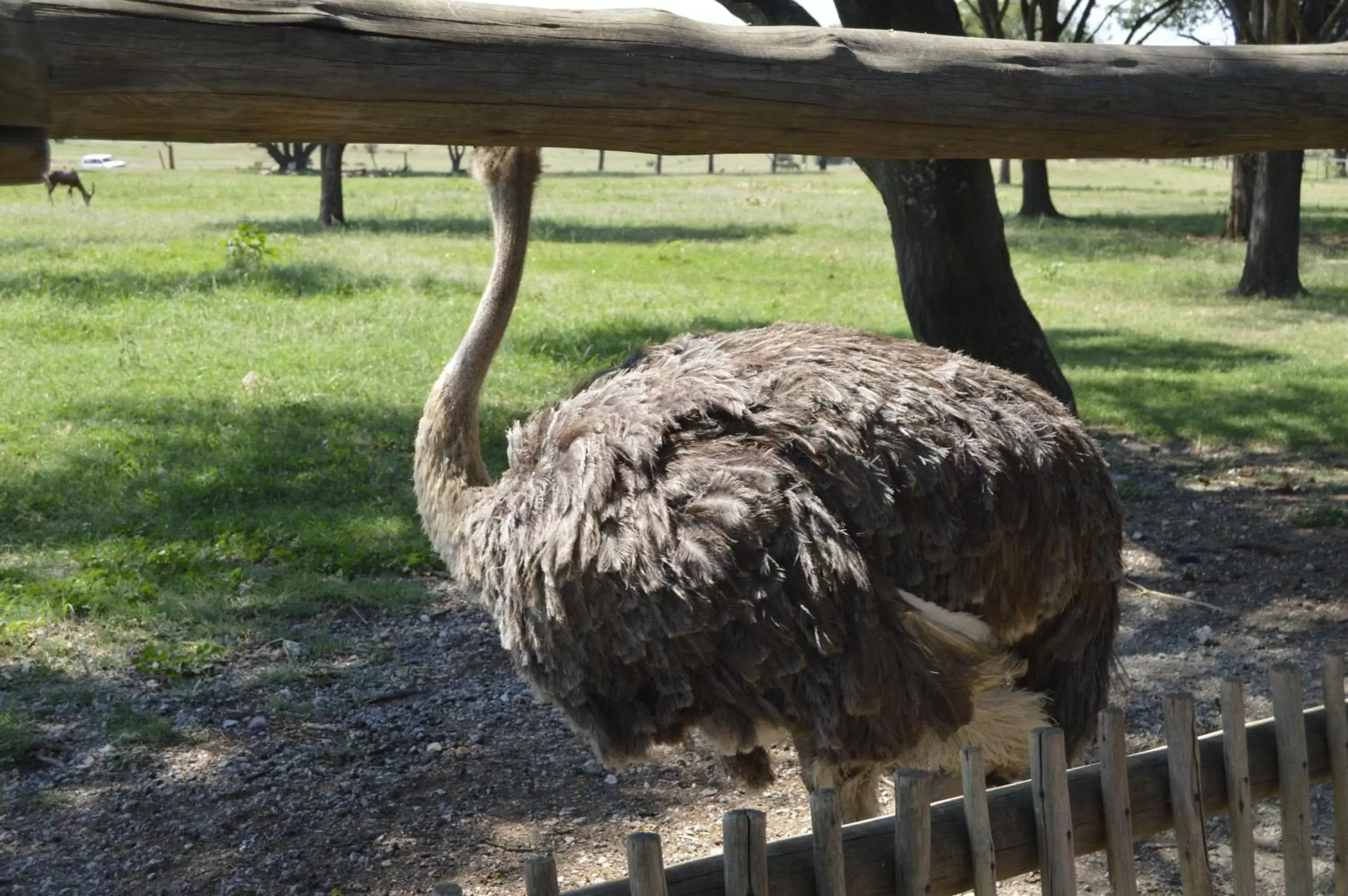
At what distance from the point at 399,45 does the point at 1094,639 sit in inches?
Answer: 84.6

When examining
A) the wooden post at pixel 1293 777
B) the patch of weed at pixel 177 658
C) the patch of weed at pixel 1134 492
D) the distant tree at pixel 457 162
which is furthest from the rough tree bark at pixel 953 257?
the distant tree at pixel 457 162

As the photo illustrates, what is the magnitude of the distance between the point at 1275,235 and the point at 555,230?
926 centimetres

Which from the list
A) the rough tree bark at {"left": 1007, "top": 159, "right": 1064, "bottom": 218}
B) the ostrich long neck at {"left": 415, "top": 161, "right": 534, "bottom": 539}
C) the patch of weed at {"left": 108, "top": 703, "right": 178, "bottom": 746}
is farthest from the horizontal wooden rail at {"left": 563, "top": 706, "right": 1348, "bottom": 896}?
the rough tree bark at {"left": 1007, "top": 159, "right": 1064, "bottom": 218}

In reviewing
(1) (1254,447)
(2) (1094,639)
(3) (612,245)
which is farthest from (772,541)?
(3) (612,245)

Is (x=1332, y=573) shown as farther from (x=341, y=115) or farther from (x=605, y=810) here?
(x=341, y=115)

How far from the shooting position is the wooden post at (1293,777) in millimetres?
2867

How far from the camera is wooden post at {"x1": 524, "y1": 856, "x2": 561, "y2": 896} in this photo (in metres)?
2.18

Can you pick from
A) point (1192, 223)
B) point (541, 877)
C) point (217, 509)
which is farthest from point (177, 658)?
point (1192, 223)

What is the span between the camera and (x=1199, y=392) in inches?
382

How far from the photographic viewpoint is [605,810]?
436 cm

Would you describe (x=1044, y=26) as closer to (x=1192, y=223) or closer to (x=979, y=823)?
(x=1192, y=223)

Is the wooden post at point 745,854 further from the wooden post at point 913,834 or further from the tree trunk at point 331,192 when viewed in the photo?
the tree trunk at point 331,192

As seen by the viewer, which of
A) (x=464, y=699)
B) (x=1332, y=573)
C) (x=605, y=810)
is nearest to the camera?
(x=605, y=810)

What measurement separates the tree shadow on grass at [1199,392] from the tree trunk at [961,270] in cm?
187
